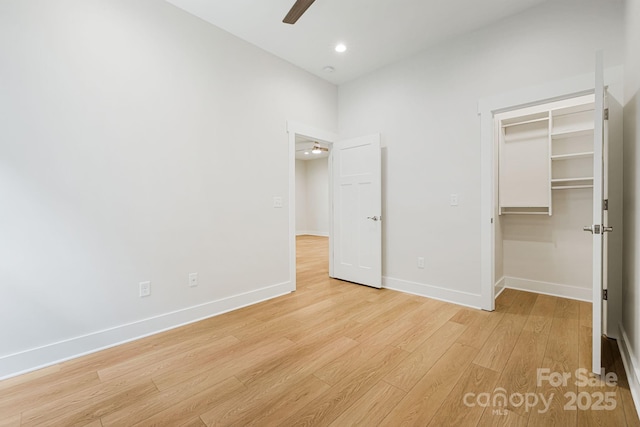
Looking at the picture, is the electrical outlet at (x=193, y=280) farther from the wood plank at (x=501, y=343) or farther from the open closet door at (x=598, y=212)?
the open closet door at (x=598, y=212)

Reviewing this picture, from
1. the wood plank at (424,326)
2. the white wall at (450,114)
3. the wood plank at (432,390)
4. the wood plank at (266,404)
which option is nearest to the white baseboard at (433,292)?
the white wall at (450,114)

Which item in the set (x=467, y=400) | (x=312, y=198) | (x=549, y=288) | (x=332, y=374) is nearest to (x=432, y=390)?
(x=467, y=400)

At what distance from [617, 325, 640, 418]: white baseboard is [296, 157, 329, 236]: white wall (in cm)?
790

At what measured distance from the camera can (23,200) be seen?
1852mm

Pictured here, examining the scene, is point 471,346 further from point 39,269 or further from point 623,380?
point 39,269

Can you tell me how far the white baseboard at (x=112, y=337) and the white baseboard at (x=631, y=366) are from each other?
9.77ft

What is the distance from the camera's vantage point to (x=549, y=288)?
3316 millimetres

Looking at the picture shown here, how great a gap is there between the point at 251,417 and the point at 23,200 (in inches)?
82.0

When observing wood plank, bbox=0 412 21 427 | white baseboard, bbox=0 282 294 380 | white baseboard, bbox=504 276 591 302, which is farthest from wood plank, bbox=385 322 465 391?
wood plank, bbox=0 412 21 427

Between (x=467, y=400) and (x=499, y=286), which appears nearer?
(x=467, y=400)

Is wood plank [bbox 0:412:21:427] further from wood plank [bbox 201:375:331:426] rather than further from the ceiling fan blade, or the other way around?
the ceiling fan blade

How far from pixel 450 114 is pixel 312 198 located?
710 cm

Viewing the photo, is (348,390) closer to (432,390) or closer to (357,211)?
(432,390)

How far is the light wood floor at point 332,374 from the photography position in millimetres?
1453
